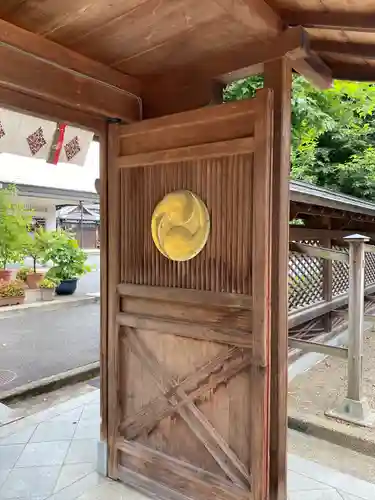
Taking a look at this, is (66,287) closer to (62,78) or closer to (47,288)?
(47,288)

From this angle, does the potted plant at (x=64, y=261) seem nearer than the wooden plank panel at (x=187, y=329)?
No

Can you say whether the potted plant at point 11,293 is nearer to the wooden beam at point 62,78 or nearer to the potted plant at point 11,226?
the potted plant at point 11,226

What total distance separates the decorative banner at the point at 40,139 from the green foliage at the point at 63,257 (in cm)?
884

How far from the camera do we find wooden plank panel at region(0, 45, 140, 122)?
2.22 m

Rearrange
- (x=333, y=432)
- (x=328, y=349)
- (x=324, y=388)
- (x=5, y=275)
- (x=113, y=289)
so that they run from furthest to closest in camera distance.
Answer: (x=5, y=275)
(x=324, y=388)
(x=328, y=349)
(x=333, y=432)
(x=113, y=289)

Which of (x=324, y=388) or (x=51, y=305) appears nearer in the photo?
(x=324, y=388)

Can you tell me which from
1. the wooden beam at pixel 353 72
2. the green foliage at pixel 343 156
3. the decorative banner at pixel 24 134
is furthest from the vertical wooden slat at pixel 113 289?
the green foliage at pixel 343 156

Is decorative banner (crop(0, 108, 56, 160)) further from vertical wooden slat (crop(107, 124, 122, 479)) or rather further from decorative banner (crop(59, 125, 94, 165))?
vertical wooden slat (crop(107, 124, 122, 479))

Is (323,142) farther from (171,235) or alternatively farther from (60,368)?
(171,235)

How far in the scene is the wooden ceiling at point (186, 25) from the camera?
1.98 meters

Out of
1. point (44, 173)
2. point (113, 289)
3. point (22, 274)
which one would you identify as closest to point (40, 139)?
point (113, 289)

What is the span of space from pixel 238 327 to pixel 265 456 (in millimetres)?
736

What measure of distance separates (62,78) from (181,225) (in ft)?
3.80

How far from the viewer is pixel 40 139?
331cm
